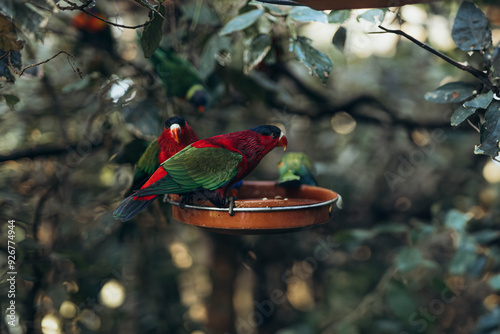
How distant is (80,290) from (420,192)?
2.71 metres

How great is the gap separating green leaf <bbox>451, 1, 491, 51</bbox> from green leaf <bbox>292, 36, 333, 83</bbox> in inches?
15.9

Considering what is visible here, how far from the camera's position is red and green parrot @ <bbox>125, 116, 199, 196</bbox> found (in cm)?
137

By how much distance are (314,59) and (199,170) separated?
0.56 m

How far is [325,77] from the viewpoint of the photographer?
4.73 feet

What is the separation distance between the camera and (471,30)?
3.87 feet

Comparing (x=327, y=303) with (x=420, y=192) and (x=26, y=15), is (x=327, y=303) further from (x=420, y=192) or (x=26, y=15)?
(x=26, y=15)

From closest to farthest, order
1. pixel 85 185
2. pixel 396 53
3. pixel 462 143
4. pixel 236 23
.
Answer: pixel 236 23, pixel 85 185, pixel 462 143, pixel 396 53

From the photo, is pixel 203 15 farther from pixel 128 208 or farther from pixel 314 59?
pixel 128 208

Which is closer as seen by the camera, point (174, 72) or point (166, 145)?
point (166, 145)

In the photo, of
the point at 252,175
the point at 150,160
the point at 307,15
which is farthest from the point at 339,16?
the point at 252,175

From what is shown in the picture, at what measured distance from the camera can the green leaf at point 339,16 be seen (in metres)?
1.44

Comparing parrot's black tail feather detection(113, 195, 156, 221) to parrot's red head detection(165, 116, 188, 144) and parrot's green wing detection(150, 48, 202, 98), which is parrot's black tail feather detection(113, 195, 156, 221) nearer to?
parrot's red head detection(165, 116, 188, 144)

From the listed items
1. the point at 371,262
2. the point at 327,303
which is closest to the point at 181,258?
the point at 327,303

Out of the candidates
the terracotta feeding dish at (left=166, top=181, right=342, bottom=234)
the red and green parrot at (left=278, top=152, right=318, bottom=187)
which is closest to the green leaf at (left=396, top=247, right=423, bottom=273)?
the red and green parrot at (left=278, top=152, right=318, bottom=187)
